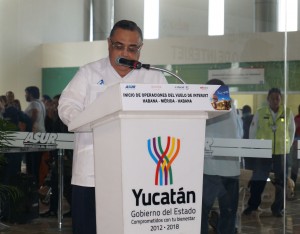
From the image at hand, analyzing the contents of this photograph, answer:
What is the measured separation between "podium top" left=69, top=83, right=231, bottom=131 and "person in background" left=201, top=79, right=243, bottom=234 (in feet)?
10.7

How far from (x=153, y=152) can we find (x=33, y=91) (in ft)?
14.0

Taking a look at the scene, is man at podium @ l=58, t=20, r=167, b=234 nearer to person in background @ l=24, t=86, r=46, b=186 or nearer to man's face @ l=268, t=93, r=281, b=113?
man's face @ l=268, t=93, r=281, b=113

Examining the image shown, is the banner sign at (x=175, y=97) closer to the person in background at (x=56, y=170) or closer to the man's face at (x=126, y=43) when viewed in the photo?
the man's face at (x=126, y=43)

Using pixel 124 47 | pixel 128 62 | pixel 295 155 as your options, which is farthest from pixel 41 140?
pixel 128 62

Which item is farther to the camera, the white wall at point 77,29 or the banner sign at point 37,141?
the banner sign at point 37,141

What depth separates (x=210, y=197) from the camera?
230 inches

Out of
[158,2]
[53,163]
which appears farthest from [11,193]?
[158,2]

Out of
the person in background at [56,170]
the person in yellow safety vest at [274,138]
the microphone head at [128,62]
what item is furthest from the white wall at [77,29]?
the microphone head at [128,62]

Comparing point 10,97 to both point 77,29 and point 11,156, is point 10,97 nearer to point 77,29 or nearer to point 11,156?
point 11,156

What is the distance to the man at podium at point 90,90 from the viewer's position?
308cm

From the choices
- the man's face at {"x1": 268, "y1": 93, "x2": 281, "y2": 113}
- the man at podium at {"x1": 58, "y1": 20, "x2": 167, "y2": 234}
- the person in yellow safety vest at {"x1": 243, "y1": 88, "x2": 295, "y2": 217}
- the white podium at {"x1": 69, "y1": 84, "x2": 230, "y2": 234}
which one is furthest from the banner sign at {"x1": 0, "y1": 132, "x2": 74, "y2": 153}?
the white podium at {"x1": 69, "y1": 84, "x2": 230, "y2": 234}

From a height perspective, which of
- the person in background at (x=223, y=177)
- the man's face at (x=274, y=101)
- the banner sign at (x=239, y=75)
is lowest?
the person in background at (x=223, y=177)

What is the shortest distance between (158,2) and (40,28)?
1.21 metres

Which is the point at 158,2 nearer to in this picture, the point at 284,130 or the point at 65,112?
the point at 284,130
